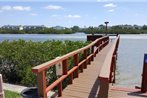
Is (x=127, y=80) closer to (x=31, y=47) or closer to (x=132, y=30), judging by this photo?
(x=31, y=47)

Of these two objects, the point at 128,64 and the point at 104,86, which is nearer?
the point at 104,86

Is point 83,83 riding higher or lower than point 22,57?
lower

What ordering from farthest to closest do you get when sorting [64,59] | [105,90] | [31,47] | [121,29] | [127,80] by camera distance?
[121,29] → [127,80] → [31,47] → [64,59] → [105,90]

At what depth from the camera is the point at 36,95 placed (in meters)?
5.55

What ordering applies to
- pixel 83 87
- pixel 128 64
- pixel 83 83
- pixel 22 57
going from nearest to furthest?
pixel 83 87, pixel 83 83, pixel 22 57, pixel 128 64

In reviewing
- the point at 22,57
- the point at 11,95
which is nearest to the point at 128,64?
the point at 22,57

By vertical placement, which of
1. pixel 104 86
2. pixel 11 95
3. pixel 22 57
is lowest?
pixel 11 95

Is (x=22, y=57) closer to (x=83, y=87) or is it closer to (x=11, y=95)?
(x=11, y=95)

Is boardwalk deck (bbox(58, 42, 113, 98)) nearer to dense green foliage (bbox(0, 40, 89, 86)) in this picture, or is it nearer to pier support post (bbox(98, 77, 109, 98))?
pier support post (bbox(98, 77, 109, 98))

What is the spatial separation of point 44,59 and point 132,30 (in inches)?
3316

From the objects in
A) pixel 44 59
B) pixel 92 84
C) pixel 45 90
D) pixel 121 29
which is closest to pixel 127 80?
pixel 44 59

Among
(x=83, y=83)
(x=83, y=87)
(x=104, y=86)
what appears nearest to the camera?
(x=104, y=86)

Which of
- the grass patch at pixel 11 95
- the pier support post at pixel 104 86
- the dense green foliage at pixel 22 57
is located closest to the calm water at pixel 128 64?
the dense green foliage at pixel 22 57

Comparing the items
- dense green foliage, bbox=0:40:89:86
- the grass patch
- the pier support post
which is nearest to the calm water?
dense green foliage, bbox=0:40:89:86
